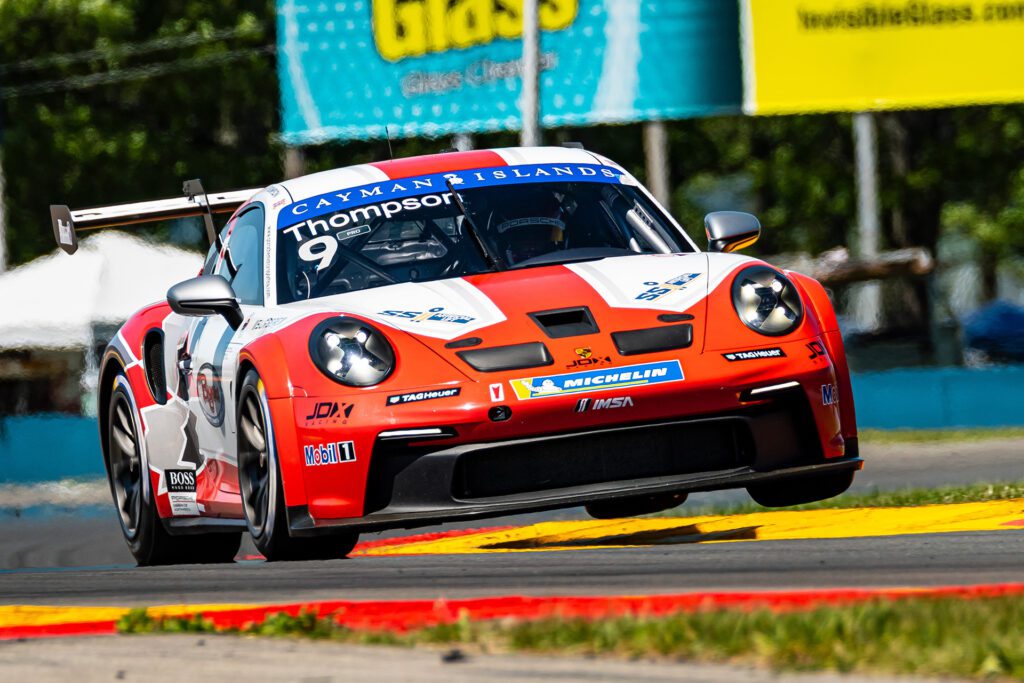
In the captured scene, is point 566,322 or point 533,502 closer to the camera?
point 533,502

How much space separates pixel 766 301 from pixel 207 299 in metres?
2.00

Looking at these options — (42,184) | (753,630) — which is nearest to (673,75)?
(42,184)

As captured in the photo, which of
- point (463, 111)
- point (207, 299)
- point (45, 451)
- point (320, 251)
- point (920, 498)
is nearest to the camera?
point (207, 299)

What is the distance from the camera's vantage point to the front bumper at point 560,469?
632cm

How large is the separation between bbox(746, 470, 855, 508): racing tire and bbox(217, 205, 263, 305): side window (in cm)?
199

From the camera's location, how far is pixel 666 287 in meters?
6.74

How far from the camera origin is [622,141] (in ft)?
126

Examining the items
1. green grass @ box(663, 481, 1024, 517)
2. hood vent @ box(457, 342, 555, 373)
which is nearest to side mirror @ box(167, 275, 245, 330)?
hood vent @ box(457, 342, 555, 373)

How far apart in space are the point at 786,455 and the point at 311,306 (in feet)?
A: 5.58

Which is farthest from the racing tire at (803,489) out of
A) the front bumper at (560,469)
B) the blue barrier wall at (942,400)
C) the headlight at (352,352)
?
the blue barrier wall at (942,400)

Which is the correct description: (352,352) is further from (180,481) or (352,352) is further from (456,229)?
(180,481)

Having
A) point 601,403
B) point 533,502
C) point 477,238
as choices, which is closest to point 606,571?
point 533,502

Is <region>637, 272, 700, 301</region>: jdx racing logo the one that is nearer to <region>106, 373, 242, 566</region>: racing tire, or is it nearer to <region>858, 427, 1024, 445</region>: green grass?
<region>106, 373, 242, 566</region>: racing tire

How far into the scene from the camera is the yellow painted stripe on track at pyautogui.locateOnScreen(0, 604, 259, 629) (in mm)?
5668
